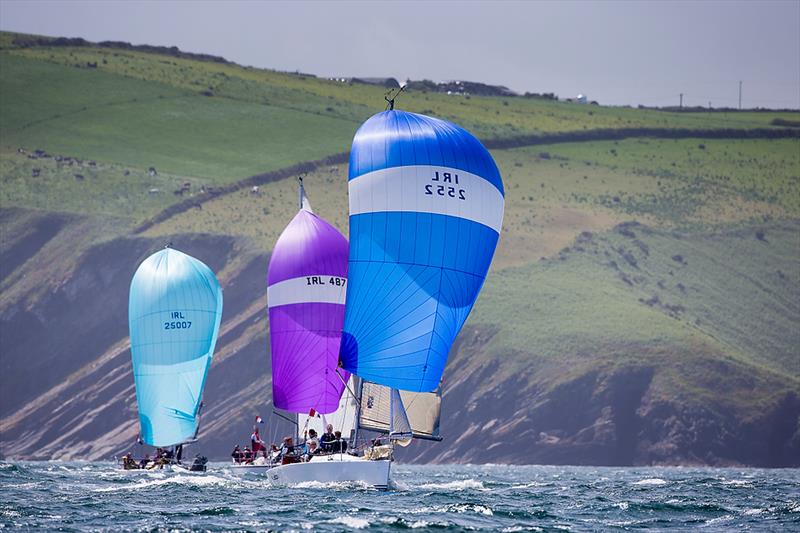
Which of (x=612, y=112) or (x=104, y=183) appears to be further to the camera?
(x=612, y=112)

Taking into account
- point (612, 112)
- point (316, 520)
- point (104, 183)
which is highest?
point (612, 112)

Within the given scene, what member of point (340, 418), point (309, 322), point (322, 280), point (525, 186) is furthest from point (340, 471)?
point (525, 186)

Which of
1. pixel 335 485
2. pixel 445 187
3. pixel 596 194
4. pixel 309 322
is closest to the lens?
pixel 445 187

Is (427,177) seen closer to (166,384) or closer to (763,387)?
(166,384)

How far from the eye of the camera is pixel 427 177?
48.7m

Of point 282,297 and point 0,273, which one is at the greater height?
point 0,273

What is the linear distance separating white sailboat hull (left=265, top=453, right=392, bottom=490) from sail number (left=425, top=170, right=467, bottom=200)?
936 cm

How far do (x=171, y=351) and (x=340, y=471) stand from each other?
2006cm

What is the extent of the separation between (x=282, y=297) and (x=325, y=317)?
2213 millimetres

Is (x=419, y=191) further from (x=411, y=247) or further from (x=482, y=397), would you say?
(x=482, y=397)

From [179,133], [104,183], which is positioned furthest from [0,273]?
[179,133]

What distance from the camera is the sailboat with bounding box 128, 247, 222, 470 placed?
68062 mm

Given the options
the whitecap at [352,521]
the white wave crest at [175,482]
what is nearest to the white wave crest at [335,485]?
the white wave crest at [175,482]

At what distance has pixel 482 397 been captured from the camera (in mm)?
110875
